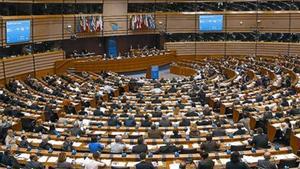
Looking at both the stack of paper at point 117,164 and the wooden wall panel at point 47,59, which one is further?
the wooden wall panel at point 47,59

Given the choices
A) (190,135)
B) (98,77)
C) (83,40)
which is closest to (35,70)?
(98,77)

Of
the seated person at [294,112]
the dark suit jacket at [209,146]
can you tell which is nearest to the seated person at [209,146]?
the dark suit jacket at [209,146]

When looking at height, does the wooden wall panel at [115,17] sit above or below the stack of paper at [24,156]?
above

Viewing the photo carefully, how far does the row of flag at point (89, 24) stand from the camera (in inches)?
1489

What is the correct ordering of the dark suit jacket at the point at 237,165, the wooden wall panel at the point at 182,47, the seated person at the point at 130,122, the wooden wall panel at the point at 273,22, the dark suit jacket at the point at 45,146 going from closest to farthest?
the dark suit jacket at the point at 237,165 → the dark suit jacket at the point at 45,146 → the seated person at the point at 130,122 → the wooden wall panel at the point at 273,22 → the wooden wall panel at the point at 182,47

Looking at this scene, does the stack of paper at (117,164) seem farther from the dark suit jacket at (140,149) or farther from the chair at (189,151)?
the chair at (189,151)

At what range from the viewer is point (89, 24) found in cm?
3850

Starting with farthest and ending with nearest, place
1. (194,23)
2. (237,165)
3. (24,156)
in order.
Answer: (194,23) < (24,156) < (237,165)

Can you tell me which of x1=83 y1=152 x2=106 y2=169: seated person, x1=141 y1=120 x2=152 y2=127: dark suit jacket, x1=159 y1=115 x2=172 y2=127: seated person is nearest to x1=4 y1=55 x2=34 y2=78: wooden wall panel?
x1=141 y1=120 x2=152 y2=127: dark suit jacket

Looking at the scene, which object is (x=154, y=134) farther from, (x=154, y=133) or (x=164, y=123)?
(x=164, y=123)

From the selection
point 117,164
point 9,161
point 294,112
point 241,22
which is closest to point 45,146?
point 9,161

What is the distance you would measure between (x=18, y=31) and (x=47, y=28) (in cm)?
383

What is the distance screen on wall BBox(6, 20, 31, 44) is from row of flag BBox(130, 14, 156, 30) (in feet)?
36.5

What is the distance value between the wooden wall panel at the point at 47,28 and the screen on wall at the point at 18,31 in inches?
33.2
